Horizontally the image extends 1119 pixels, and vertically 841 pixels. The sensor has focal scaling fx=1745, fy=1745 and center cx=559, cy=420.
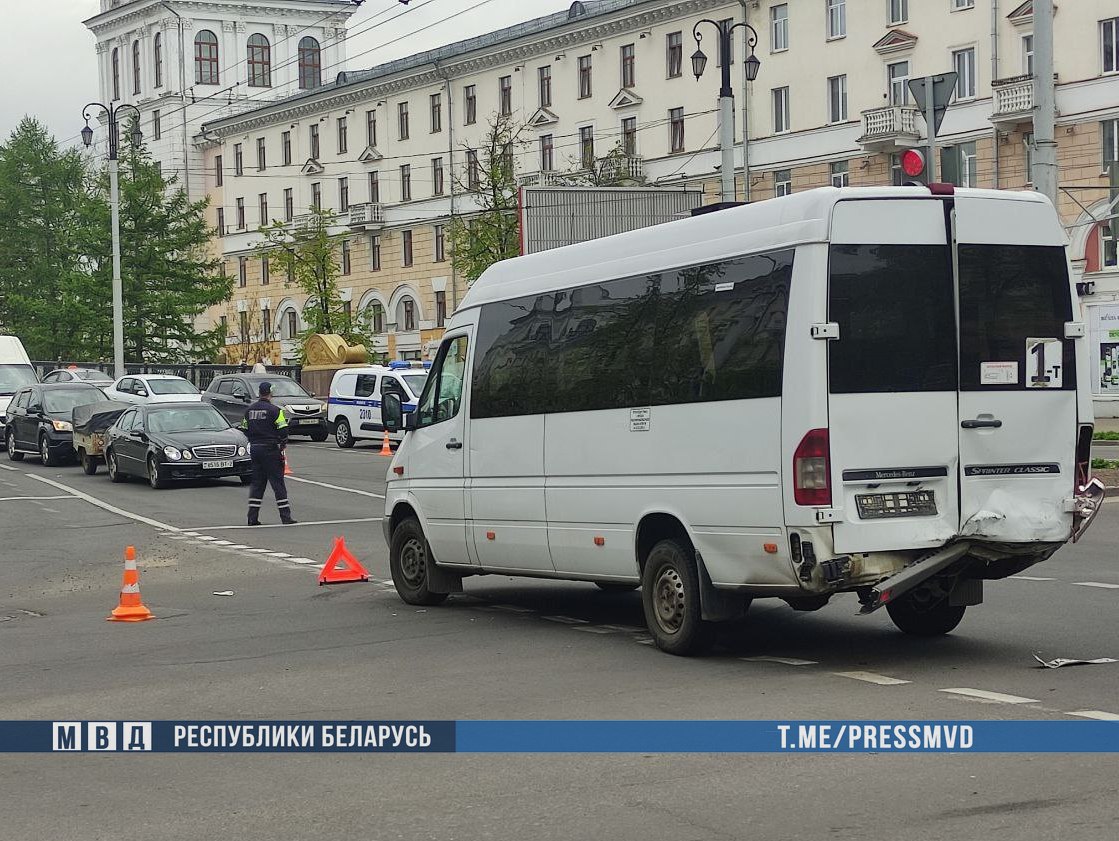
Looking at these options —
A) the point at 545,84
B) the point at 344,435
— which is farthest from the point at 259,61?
the point at 344,435

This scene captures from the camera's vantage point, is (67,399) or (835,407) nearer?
(835,407)

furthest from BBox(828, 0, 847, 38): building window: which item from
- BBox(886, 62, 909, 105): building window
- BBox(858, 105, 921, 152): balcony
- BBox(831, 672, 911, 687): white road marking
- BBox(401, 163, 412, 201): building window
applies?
BBox(831, 672, 911, 687): white road marking

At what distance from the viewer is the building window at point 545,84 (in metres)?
74.5

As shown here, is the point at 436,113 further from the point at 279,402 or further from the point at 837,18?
the point at 279,402

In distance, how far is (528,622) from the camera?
42.2 feet

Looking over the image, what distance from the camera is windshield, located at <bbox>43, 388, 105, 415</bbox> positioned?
120 ft

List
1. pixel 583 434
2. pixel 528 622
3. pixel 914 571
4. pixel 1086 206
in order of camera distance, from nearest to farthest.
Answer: pixel 914 571 → pixel 583 434 → pixel 528 622 → pixel 1086 206

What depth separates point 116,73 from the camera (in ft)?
359

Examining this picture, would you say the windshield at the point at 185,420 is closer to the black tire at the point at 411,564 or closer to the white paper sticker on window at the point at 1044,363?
the black tire at the point at 411,564

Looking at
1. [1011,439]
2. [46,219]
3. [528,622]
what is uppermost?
[46,219]

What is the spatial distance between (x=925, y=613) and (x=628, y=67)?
201 feet

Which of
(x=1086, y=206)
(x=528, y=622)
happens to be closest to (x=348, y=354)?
(x=1086, y=206)
